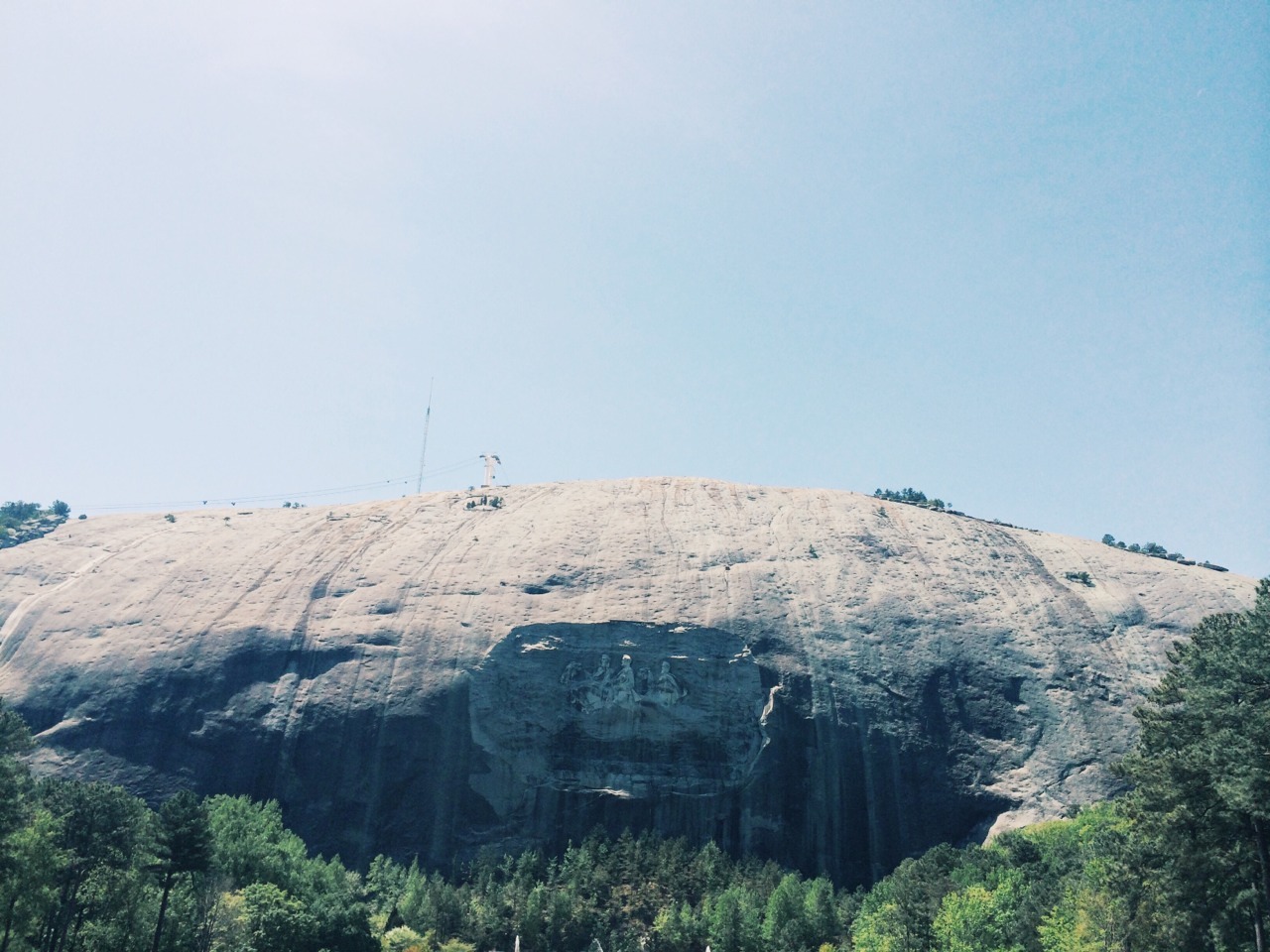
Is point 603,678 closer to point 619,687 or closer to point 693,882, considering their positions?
point 619,687

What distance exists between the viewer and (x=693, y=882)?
7581 cm

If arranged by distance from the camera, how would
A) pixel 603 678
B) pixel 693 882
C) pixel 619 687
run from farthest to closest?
pixel 603 678
pixel 619 687
pixel 693 882

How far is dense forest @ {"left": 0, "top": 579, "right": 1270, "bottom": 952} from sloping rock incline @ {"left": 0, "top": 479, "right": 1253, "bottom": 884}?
5.06 metres

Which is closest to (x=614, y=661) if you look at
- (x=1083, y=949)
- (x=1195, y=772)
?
(x=1083, y=949)

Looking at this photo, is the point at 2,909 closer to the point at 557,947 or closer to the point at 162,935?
the point at 162,935

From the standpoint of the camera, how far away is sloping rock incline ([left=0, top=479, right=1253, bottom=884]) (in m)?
82.7

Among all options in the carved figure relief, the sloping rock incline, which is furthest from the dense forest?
the carved figure relief

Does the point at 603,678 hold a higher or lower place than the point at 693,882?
higher

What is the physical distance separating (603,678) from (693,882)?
17.6 m

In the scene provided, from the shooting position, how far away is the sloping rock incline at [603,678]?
271 feet

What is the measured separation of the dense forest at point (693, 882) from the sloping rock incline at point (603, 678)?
5064 mm

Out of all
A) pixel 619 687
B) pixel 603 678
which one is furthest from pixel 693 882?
pixel 603 678

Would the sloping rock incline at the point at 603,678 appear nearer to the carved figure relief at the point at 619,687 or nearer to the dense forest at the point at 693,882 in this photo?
the carved figure relief at the point at 619,687

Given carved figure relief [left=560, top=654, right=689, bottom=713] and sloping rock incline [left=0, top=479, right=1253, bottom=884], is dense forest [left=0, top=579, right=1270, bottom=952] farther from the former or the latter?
carved figure relief [left=560, top=654, right=689, bottom=713]
